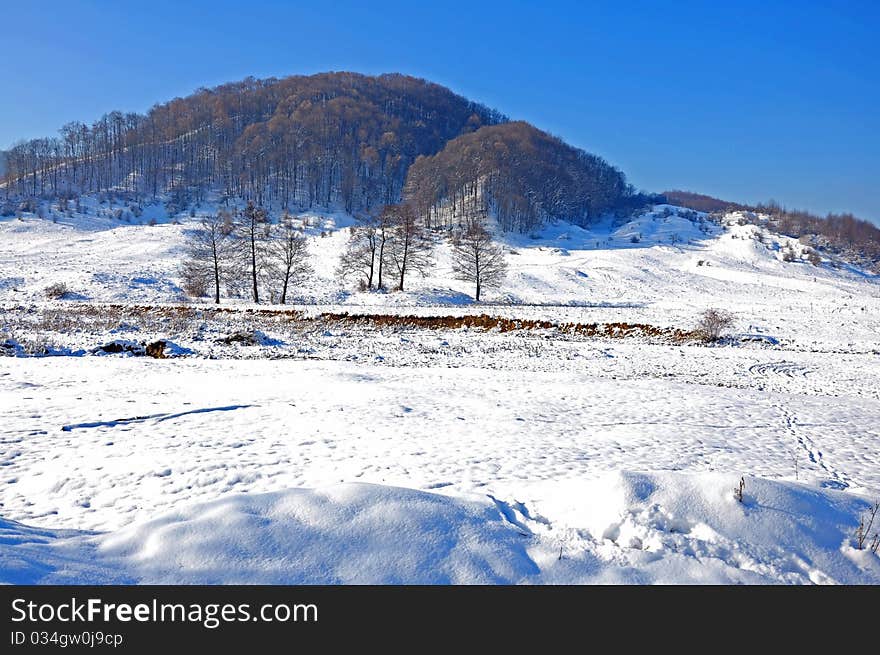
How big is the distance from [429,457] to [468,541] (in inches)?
126

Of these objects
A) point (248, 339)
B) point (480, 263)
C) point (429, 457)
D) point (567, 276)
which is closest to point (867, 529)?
point (429, 457)

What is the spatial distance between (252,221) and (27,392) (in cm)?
3256

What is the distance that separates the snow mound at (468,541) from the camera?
12.9 ft

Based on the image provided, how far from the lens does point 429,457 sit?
25.1 feet

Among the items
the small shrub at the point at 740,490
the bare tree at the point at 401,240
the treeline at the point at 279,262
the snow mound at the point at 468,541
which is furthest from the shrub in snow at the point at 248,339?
the bare tree at the point at 401,240

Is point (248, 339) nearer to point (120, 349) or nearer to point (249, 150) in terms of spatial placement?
point (120, 349)

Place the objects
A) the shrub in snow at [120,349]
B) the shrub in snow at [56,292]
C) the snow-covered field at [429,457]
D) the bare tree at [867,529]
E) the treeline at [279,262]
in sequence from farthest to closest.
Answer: the treeline at [279,262] < the shrub in snow at [56,292] < the shrub in snow at [120,349] < the bare tree at [867,529] < the snow-covered field at [429,457]

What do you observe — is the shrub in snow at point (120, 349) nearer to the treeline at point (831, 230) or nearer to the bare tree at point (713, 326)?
the bare tree at point (713, 326)

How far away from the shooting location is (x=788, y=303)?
42.0 meters

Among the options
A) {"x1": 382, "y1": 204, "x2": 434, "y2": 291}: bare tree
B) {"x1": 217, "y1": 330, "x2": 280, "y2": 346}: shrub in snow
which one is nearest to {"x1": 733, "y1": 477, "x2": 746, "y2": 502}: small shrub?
{"x1": 217, "y1": 330, "x2": 280, "y2": 346}: shrub in snow

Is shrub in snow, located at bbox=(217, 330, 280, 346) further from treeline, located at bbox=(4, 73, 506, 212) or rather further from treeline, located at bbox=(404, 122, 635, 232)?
treeline, located at bbox=(4, 73, 506, 212)

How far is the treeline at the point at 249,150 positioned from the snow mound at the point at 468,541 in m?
115

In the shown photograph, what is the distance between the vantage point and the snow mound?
3.93m

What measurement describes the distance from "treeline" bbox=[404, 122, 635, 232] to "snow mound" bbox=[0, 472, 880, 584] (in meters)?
97.8
